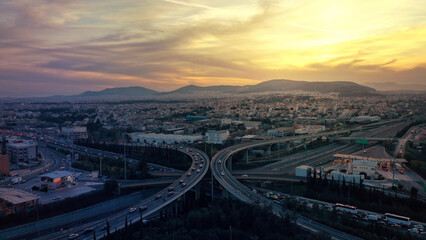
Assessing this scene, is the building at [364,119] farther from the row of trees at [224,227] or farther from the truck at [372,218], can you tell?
the row of trees at [224,227]

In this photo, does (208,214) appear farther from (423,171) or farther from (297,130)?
(297,130)

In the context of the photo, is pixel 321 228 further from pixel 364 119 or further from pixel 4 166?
pixel 364 119

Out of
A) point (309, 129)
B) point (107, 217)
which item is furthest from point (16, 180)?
point (309, 129)

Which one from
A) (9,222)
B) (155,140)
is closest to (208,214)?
(9,222)

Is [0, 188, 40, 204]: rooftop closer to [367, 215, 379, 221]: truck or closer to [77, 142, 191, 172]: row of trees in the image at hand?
[77, 142, 191, 172]: row of trees

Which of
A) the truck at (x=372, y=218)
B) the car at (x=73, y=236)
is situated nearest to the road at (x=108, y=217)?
the car at (x=73, y=236)
